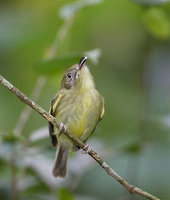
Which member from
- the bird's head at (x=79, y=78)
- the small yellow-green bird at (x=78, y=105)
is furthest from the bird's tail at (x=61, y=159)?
the bird's head at (x=79, y=78)

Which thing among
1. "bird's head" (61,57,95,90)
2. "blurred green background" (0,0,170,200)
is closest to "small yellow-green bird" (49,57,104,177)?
"bird's head" (61,57,95,90)

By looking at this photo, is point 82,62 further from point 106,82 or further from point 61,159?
point 106,82

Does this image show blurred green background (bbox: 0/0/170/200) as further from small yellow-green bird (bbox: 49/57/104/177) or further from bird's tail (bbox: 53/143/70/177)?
small yellow-green bird (bbox: 49/57/104/177)

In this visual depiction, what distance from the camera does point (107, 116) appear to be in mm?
6105

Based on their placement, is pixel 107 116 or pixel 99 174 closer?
pixel 99 174

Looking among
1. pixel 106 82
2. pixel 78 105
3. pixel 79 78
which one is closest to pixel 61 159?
pixel 78 105

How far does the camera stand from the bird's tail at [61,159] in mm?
4090

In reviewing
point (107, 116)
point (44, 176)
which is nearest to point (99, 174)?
point (107, 116)

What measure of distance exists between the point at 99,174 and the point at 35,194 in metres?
1.33

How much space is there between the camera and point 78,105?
393 cm

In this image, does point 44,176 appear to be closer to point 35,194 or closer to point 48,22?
point 35,194

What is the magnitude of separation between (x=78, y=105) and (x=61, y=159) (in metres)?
0.61

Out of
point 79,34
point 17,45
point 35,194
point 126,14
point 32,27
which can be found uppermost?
point 126,14

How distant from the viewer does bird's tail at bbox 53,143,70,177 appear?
161 inches
